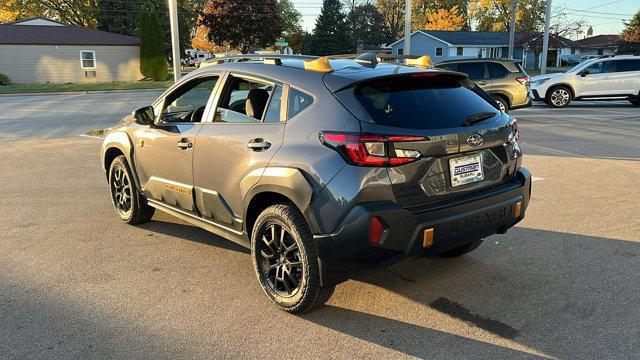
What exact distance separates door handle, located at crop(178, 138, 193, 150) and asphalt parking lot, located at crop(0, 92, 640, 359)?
1024mm

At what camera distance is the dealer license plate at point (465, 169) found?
3.45 meters

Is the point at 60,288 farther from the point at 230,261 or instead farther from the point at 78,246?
the point at 230,261

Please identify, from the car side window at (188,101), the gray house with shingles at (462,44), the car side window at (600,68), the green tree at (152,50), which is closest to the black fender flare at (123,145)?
the car side window at (188,101)

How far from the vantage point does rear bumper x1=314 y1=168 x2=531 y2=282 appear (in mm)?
3176

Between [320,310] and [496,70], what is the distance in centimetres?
1301

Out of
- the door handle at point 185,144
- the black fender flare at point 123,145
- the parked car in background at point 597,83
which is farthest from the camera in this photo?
the parked car in background at point 597,83

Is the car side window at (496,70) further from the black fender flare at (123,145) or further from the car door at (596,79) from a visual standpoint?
the black fender flare at (123,145)

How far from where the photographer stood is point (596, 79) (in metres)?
18.2

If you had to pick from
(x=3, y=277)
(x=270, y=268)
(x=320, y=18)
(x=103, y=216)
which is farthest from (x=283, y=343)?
(x=320, y=18)

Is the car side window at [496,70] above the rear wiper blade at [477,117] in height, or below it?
above

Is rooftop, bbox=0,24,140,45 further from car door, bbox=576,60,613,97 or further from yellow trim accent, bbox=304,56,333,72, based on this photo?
yellow trim accent, bbox=304,56,333,72

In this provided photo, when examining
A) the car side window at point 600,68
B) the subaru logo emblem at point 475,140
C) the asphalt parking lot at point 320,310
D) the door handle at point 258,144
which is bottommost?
the asphalt parking lot at point 320,310

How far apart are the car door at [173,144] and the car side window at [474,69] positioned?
38.2ft

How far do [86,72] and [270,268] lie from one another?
1484 inches
